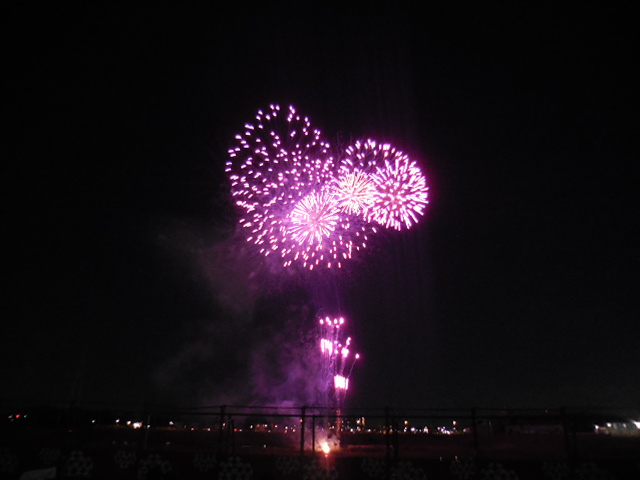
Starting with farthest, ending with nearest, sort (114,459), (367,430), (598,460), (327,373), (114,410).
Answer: (367,430), (327,373), (114,410), (114,459), (598,460)

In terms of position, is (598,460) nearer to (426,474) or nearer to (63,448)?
(426,474)

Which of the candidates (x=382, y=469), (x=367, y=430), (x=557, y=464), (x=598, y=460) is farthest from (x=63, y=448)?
(x=367, y=430)

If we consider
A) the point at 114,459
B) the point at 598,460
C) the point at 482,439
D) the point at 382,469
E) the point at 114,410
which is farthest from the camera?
the point at 482,439

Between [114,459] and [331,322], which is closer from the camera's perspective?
[114,459]

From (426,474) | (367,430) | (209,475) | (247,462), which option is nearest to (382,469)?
(426,474)

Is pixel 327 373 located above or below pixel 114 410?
above

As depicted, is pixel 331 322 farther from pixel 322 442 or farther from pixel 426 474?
pixel 426 474

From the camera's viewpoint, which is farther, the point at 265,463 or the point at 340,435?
the point at 340,435

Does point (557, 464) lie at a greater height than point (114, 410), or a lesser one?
lesser

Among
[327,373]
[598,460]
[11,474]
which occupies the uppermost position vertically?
[327,373]

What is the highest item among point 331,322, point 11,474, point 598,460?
point 331,322
